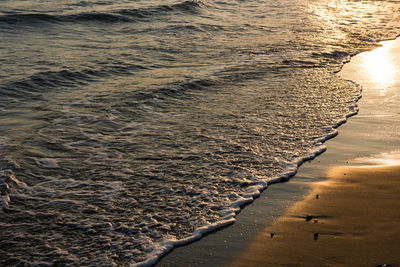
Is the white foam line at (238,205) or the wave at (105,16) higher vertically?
the wave at (105,16)

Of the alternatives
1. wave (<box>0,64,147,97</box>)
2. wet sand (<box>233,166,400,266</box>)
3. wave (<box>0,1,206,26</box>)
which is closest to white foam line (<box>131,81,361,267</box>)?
wet sand (<box>233,166,400,266</box>)

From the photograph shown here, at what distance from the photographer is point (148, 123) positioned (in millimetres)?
6664

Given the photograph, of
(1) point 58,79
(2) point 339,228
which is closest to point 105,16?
(1) point 58,79

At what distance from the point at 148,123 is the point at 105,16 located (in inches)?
390

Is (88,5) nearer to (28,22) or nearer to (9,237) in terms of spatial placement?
(28,22)

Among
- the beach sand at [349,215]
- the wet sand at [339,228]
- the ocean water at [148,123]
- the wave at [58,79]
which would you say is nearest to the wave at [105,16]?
the ocean water at [148,123]

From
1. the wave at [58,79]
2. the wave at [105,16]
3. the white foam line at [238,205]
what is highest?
the wave at [105,16]

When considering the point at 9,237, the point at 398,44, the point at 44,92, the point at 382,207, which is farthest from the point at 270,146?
the point at 398,44

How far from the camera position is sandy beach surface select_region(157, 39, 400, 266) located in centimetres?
350

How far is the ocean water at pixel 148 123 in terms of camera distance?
4035 millimetres

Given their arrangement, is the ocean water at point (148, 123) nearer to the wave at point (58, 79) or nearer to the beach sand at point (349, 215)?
the wave at point (58, 79)

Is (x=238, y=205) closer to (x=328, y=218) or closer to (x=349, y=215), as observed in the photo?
(x=328, y=218)

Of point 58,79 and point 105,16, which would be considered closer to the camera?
point 58,79

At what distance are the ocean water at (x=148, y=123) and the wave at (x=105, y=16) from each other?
199mm
